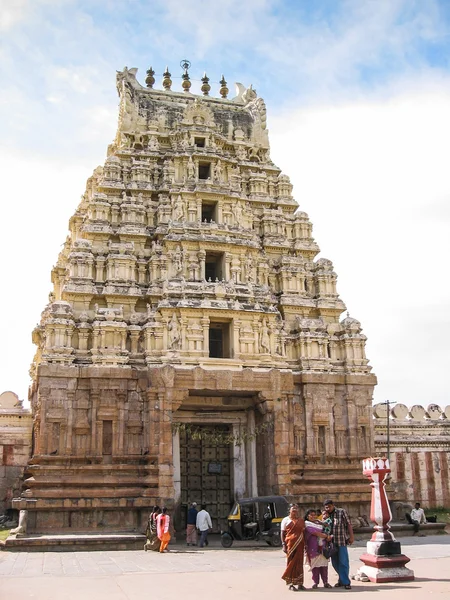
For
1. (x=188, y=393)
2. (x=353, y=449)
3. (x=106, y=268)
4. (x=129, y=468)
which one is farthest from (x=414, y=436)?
(x=106, y=268)

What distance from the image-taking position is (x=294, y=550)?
13977mm

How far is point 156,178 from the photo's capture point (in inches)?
1247

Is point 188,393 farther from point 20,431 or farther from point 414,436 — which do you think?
point 414,436

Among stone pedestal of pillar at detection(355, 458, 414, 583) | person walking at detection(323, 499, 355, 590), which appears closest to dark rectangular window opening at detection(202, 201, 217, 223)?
stone pedestal of pillar at detection(355, 458, 414, 583)

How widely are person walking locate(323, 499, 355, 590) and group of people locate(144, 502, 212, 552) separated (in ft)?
24.7

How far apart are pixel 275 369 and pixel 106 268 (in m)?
8.56

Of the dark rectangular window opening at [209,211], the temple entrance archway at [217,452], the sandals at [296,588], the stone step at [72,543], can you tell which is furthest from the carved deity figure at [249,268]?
the sandals at [296,588]

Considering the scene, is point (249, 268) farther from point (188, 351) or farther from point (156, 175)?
point (156, 175)

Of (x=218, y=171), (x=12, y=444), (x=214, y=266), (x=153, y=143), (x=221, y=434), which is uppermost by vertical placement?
(x=153, y=143)

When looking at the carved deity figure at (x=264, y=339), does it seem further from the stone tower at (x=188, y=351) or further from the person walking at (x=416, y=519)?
the person walking at (x=416, y=519)

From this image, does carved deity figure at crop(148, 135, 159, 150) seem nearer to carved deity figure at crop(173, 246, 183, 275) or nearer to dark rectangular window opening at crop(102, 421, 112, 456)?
carved deity figure at crop(173, 246, 183, 275)

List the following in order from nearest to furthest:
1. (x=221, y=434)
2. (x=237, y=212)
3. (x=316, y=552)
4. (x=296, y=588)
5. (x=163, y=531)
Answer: (x=296, y=588) < (x=316, y=552) < (x=163, y=531) < (x=221, y=434) < (x=237, y=212)

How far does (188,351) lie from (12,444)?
920cm

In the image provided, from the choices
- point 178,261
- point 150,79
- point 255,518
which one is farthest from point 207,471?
point 150,79
